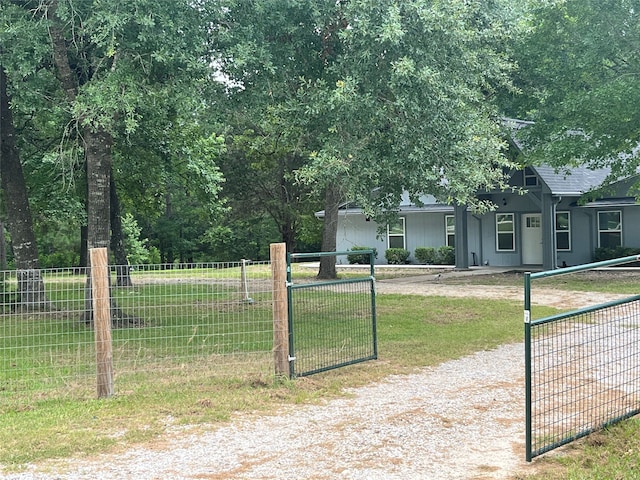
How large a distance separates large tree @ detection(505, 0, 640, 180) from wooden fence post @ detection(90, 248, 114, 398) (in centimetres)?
1393

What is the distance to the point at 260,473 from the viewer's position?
15.9ft

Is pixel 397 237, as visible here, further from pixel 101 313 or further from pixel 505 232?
pixel 101 313

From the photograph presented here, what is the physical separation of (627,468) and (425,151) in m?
6.19

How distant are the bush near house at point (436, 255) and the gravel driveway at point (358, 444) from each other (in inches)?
797

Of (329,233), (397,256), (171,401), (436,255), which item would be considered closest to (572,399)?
(171,401)

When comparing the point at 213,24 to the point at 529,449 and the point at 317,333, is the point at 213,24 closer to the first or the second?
the point at 317,333

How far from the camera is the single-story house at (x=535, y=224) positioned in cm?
2344

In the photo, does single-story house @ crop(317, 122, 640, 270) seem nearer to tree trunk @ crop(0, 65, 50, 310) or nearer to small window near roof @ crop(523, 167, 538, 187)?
small window near roof @ crop(523, 167, 538, 187)

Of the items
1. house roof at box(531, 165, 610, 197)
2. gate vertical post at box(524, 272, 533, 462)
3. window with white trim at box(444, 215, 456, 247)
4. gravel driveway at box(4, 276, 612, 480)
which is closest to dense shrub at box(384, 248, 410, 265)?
window with white trim at box(444, 215, 456, 247)

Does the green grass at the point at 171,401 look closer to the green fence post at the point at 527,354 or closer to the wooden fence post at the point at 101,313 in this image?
the wooden fence post at the point at 101,313

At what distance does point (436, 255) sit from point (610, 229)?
22.0 feet

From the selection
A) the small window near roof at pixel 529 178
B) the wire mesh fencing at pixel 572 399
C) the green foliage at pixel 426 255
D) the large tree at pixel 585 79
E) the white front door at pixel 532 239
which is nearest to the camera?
the wire mesh fencing at pixel 572 399

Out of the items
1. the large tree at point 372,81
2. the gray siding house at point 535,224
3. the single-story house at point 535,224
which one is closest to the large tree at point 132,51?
the large tree at point 372,81

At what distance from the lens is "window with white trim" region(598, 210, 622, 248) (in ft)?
79.5
